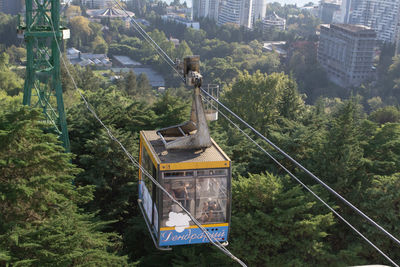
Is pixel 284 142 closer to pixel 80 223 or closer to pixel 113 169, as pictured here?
pixel 113 169

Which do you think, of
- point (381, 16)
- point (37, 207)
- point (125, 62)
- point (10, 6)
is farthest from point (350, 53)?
point (37, 207)

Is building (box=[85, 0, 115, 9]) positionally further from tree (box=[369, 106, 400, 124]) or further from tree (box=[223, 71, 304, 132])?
tree (box=[223, 71, 304, 132])

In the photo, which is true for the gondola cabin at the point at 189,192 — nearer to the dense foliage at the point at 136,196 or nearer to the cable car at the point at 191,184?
the cable car at the point at 191,184

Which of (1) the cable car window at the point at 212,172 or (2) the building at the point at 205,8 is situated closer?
(1) the cable car window at the point at 212,172

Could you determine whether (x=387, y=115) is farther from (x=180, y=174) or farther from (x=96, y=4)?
(x=96, y=4)

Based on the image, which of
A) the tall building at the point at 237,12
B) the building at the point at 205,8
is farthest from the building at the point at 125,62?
the building at the point at 205,8

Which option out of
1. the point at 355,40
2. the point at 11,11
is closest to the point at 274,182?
the point at 355,40

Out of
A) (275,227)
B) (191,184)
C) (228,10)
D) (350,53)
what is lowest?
(350,53)
